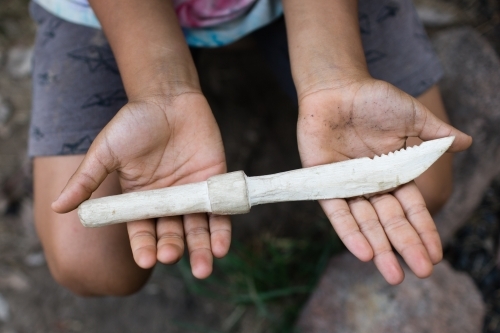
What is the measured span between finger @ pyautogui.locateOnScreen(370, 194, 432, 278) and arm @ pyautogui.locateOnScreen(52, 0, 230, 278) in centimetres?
50

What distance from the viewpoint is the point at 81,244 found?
1.76 m

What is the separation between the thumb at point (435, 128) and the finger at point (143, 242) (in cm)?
93

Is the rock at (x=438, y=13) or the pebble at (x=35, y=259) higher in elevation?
the rock at (x=438, y=13)

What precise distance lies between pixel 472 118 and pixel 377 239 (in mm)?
A: 1271

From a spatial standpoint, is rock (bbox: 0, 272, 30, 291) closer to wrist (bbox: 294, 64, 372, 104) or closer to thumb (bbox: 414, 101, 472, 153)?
wrist (bbox: 294, 64, 372, 104)

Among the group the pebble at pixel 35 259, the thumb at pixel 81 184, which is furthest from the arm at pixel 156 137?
the pebble at pixel 35 259

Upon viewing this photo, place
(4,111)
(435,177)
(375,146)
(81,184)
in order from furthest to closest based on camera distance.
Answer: (4,111) → (435,177) → (375,146) → (81,184)

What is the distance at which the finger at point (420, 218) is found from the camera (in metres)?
1.37

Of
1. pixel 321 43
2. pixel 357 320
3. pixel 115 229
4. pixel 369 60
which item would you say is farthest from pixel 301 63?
pixel 357 320

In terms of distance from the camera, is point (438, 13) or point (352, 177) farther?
point (438, 13)

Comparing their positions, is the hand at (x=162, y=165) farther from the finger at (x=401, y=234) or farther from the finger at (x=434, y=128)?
the finger at (x=434, y=128)

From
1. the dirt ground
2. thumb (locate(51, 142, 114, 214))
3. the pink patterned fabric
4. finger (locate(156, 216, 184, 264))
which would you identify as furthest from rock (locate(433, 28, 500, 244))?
thumb (locate(51, 142, 114, 214))

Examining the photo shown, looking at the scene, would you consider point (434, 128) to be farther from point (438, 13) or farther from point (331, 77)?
point (438, 13)

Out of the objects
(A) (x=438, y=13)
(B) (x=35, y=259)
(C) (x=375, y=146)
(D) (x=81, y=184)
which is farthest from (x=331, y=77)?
(B) (x=35, y=259)
